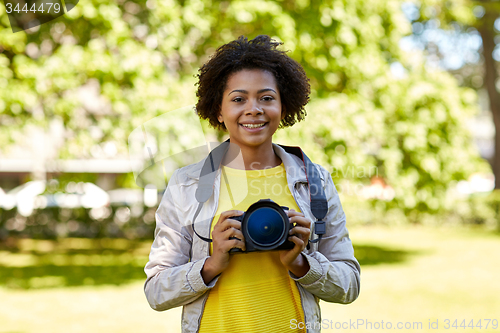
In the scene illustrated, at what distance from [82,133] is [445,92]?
6.22m

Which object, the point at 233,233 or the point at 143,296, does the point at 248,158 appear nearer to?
the point at 233,233

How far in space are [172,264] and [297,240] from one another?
0.47 meters

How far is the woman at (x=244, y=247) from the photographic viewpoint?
65.6 inches

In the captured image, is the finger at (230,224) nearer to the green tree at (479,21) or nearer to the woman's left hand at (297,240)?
the woman's left hand at (297,240)

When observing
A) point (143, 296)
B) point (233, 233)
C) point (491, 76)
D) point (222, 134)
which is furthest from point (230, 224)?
point (491, 76)

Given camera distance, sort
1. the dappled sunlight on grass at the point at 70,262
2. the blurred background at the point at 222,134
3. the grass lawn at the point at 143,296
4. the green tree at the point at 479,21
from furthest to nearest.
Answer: the green tree at the point at 479,21
the dappled sunlight on grass at the point at 70,262
the blurred background at the point at 222,134
the grass lawn at the point at 143,296

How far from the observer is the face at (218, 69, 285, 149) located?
68.6 inches

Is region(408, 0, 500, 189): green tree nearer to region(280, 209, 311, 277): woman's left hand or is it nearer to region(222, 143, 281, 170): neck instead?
region(222, 143, 281, 170): neck

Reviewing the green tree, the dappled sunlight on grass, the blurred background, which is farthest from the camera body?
the green tree

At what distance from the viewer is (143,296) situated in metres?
7.38

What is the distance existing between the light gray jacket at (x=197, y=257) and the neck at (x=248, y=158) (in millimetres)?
98

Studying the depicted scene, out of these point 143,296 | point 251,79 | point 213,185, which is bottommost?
point 143,296

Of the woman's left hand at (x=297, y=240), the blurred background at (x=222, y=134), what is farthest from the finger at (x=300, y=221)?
the blurred background at (x=222, y=134)

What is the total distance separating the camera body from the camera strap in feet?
0.61
